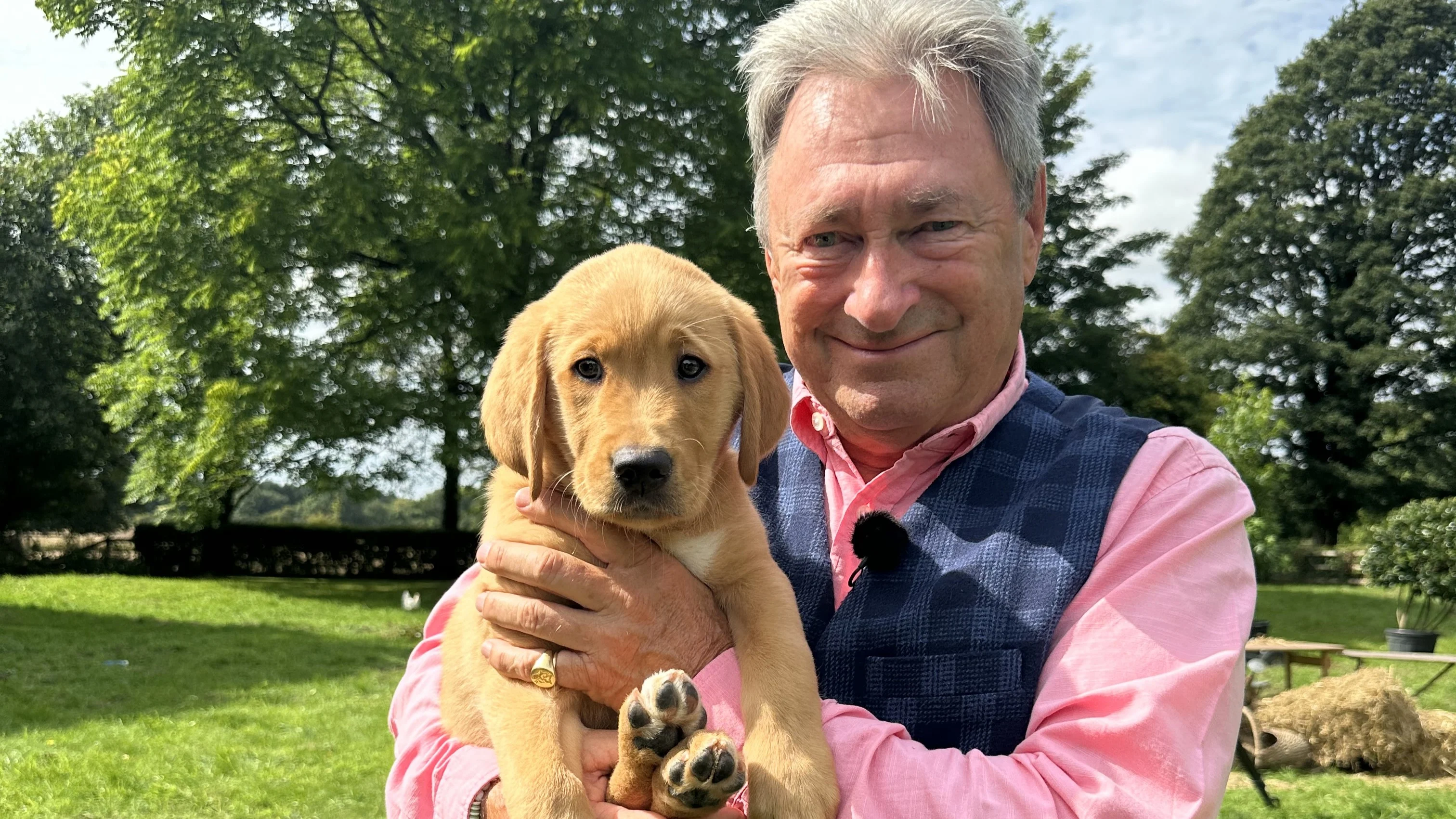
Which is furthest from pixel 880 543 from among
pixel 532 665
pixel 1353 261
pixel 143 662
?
pixel 1353 261

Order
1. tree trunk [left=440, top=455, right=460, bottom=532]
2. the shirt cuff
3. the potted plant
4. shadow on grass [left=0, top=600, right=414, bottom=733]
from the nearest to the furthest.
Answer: the shirt cuff
shadow on grass [left=0, top=600, right=414, bottom=733]
the potted plant
tree trunk [left=440, top=455, right=460, bottom=532]

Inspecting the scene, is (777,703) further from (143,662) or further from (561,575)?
(143,662)

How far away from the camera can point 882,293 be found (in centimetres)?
299

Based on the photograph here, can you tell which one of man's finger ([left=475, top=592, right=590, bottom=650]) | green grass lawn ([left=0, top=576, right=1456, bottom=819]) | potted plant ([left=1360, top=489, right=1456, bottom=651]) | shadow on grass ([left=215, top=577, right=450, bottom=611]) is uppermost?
man's finger ([left=475, top=592, right=590, bottom=650])

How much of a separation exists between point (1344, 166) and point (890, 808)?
55867 millimetres

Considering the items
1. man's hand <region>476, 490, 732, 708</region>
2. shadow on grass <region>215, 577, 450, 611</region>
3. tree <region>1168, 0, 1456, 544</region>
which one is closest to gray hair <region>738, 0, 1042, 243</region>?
man's hand <region>476, 490, 732, 708</region>

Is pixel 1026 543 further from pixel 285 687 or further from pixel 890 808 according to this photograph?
pixel 285 687

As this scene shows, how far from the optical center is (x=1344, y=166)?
50000mm

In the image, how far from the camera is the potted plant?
63.2 feet

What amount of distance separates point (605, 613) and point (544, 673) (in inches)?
8.1

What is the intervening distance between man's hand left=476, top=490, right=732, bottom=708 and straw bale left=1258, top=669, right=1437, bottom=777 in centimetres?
1056

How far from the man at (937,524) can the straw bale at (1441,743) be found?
10656mm

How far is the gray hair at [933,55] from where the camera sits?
3.04m

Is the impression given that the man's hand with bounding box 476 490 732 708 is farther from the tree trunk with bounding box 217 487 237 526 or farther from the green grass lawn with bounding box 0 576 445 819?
the tree trunk with bounding box 217 487 237 526
